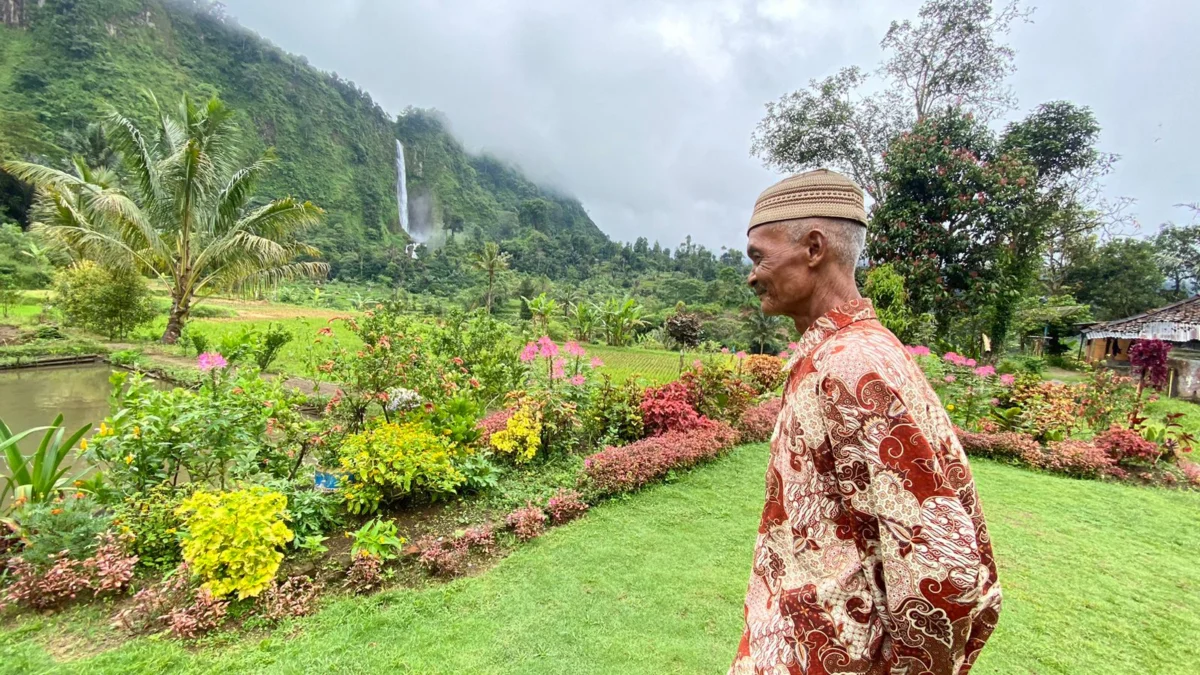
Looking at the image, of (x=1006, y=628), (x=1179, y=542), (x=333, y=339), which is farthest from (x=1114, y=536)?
(x=333, y=339)

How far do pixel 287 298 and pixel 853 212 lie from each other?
3502cm

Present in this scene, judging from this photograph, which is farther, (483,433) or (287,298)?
(287,298)

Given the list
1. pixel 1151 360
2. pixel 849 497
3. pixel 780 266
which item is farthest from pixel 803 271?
pixel 1151 360

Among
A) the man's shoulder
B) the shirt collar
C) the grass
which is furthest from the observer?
the grass

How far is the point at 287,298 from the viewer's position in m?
29.7

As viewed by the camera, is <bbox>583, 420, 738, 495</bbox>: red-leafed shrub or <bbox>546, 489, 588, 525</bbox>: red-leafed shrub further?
<bbox>583, 420, 738, 495</bbox>: red-leafed shrub

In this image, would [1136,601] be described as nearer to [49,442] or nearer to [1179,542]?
[1179,542]

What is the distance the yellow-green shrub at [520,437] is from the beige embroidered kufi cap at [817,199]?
3.71 m

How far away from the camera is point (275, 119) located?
60188mm

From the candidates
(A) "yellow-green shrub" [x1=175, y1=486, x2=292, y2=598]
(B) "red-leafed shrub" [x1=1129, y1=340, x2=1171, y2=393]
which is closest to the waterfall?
(A) "yellow-green shrub" [x1=175, y1=486, x2=292, y2=598]

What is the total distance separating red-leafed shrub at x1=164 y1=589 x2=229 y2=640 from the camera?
7.34ft

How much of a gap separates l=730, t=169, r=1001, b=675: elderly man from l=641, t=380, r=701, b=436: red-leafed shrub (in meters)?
4.30

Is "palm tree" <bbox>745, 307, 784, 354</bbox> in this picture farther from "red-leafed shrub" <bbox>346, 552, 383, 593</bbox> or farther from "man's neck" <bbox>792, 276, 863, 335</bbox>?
"man's neck" <bbox>792, 276, 863, 335</bbox>

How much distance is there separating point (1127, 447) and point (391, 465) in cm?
731
